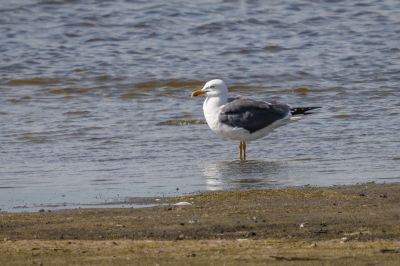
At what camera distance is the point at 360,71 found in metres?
15.1

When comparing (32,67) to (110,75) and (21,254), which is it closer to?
(110,75)

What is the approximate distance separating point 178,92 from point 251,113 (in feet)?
11.5

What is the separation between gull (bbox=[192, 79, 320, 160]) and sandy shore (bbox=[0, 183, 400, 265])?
321 cm

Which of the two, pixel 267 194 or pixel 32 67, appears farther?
pixel 32 67

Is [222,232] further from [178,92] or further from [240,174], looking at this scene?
[178,92]

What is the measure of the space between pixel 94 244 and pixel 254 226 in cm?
98

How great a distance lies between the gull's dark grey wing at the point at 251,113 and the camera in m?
10.7

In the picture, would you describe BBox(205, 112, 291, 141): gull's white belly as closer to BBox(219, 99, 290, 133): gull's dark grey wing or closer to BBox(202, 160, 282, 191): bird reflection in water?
BBox(219, 99, 290, 133): gull's dark grey wing

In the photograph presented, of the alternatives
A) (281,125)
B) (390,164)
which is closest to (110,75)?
(281,125)

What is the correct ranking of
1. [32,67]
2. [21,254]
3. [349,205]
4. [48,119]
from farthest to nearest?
[32,67] → [48,119] → [349,205] → [21,254]

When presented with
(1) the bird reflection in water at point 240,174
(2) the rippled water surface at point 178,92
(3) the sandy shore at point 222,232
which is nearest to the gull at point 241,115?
(2) the rippled water surface at point 178,92

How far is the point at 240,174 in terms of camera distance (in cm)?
916

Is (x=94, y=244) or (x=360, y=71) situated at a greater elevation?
(x=94, y=244)

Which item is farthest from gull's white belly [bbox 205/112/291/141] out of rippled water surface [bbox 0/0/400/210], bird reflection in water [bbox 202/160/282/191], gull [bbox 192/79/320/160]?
bird reflection in water [bbox 202/160/282/191]
